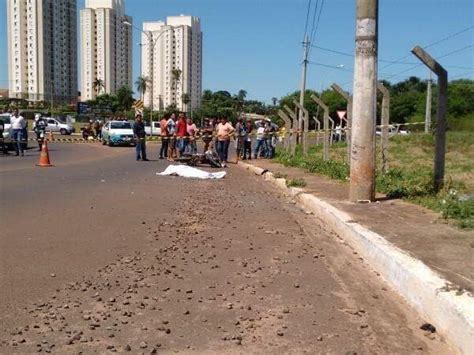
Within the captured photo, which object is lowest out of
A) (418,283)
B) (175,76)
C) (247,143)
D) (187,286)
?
(187,286)

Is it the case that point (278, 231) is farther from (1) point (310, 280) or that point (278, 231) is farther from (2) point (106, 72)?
(2) point (106, 72)

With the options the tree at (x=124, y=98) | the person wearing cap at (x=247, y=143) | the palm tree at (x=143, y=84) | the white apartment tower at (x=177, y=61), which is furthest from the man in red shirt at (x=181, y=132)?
the tree at (x=124, y=98)

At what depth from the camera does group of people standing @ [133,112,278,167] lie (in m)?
20.4

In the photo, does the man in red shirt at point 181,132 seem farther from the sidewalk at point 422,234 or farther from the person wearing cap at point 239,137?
the sidewalk at point 422,234

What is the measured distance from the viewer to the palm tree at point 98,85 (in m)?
108

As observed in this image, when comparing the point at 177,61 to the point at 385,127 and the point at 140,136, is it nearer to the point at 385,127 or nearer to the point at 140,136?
the point at 140,136

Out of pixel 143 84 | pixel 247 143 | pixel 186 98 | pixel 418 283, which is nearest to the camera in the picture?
pixel 418 283

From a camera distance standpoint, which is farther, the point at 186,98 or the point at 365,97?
the point at 186,98

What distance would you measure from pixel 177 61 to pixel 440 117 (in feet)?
310

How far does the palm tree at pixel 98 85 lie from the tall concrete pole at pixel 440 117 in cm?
10369

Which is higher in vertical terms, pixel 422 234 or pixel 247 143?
pixel 247 143

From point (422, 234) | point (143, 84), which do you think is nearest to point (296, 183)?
point (422, 234)

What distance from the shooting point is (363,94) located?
8.66 metres

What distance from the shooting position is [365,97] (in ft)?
28.4
